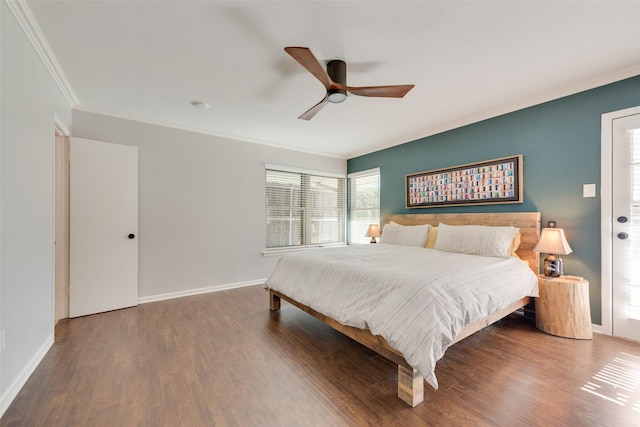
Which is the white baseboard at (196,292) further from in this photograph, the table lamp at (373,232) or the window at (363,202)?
the window at (363,202)

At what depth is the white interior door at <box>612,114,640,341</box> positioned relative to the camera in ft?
7.75

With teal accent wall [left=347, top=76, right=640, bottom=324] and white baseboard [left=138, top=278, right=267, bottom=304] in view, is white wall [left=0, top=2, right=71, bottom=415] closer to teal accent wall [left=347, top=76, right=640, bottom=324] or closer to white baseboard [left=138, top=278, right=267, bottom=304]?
white baseboard [left=138, top=278, right=267, bottom=304]

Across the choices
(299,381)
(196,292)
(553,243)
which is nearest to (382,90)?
(553,243)

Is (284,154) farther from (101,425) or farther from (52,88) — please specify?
(101,425)

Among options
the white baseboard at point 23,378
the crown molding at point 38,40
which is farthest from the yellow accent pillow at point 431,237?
the crown molding at point 38,40

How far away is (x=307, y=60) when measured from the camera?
1.81m

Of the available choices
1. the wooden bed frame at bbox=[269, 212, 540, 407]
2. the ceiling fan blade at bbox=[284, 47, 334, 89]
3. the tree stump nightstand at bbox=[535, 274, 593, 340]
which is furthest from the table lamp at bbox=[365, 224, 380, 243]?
the ceiling fan blade at bbox=[284, 47, 334, 89]

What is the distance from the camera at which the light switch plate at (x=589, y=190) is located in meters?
2.59

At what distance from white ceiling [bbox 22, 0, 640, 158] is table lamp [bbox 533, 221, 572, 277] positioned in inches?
57.6

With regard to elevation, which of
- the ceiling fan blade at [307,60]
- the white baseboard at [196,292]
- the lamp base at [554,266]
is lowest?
the white baseboard at [196,292]

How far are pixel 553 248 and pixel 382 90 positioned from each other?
7.31 ft

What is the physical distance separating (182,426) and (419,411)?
1298mm

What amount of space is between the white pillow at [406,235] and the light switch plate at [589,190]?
1601mm

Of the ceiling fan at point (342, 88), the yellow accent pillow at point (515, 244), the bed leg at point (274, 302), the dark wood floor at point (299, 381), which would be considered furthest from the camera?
the bed leg at point (274, 302)
